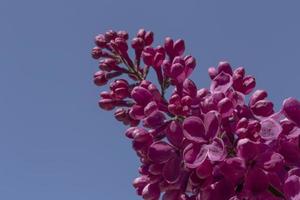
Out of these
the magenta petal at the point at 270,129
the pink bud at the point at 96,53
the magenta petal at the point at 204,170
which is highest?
the pink bud at the point at 96,53

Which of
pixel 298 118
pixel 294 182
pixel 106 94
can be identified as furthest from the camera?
pixel 106 94

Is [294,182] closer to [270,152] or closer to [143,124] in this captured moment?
[270,152]

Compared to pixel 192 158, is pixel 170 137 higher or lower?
higher

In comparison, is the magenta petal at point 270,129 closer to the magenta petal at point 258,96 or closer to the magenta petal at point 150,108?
the magenta petal at point 258,96

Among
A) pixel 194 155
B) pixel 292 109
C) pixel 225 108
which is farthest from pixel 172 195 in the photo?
pixel 292 109

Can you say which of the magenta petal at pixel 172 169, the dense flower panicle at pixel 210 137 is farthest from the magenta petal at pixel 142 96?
the magenta petal at pixel 172 169

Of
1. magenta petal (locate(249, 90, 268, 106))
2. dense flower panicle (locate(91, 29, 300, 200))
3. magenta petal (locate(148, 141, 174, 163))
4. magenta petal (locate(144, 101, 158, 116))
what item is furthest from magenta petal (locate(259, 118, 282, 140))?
magenta petal (locate(144, 101, 158, 116))

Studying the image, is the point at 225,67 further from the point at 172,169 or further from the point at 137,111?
the point at 172,169

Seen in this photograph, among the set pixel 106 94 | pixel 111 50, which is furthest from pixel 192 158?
pixel 111 50
